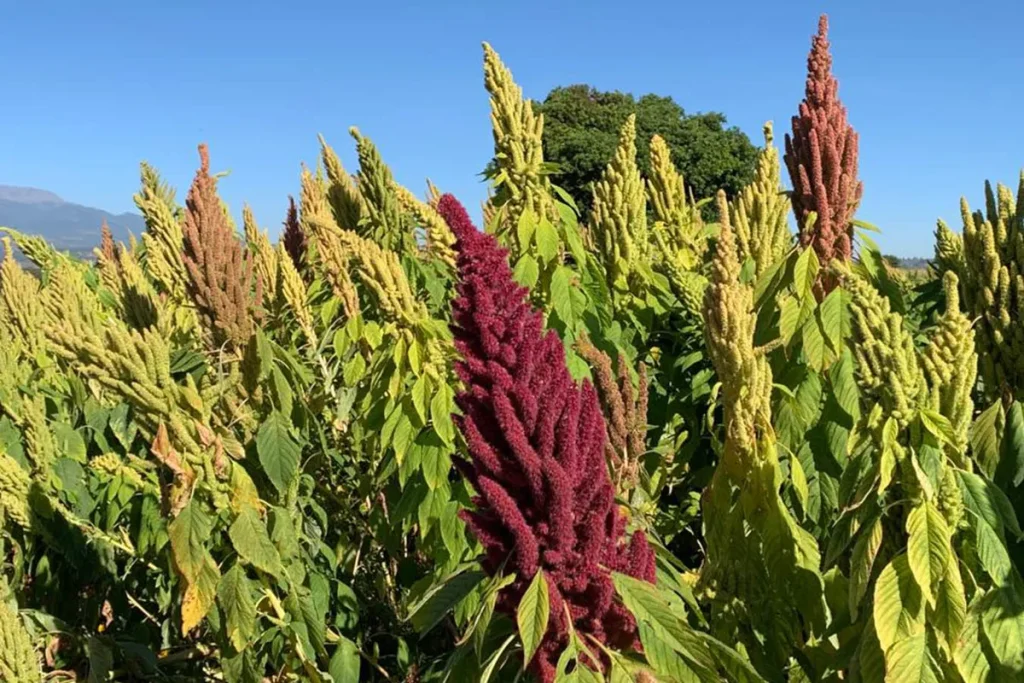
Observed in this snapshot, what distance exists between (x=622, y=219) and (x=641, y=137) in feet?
96.1

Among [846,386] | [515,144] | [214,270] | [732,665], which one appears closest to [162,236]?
[214,270]

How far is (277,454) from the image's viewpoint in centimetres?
249

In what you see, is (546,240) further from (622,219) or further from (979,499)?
(979,499)

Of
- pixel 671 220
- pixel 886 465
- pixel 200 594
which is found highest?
pixel 671 220

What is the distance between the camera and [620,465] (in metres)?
2.18

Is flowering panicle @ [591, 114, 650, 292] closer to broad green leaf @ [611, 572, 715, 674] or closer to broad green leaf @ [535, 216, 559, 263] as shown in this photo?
broad green leaf @ [535, 216, 559, 263]

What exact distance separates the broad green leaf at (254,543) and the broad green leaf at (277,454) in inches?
9.8

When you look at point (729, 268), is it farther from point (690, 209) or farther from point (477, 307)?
point (690, 209)

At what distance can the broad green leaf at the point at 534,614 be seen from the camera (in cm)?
119

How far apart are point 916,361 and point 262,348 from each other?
6.79 ft

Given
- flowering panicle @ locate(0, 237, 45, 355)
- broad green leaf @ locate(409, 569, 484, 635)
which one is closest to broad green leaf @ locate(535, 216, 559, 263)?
broad green leaf @ locate(409, 569, 484, 635)

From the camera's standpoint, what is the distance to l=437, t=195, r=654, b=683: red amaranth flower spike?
49.9 inches

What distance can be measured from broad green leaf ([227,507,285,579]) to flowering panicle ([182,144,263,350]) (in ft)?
3.37

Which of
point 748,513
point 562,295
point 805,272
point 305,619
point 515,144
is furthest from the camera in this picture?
point 515,144
